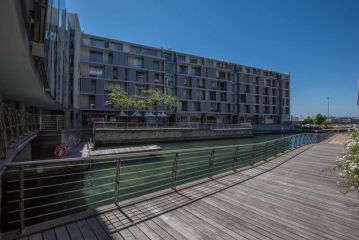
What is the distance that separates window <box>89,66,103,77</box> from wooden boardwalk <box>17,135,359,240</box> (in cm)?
3313

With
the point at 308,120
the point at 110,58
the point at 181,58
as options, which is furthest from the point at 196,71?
the point at 308,120

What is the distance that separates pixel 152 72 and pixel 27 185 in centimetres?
3147

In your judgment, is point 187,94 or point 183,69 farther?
point 183,69

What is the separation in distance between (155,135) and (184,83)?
19.2 metres

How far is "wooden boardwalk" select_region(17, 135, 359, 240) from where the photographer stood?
3.02 meters

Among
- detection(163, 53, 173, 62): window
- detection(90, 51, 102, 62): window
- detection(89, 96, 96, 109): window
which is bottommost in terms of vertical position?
detection(89, 96, 96, 109): window

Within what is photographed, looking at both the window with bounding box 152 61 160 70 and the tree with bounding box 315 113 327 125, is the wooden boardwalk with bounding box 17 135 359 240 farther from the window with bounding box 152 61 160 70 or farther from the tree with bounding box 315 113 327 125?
the tree with bounding box 315 113 327 125

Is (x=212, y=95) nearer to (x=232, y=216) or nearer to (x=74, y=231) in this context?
(x=232, y=216)

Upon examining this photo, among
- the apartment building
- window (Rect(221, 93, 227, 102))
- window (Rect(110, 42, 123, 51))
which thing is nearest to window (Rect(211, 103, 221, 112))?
the apartment building

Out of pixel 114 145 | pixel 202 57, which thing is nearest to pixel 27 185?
pixel 114 145

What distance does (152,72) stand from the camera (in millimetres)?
38562

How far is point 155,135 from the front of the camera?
26.6m

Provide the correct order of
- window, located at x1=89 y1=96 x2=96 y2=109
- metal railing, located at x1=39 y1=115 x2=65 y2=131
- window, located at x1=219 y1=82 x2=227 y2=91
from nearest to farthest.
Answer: metal railing, located at x1=39 y1=115 x2=65 y2=131 < window, located at x1=89 y1=96 x2=96 y2=109 < window, located at x1=219 y1=82 x2=227 y2=91

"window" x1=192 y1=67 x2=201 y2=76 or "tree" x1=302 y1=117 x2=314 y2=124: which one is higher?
"window" x1=192 y1=67 x2=201 y2=76
